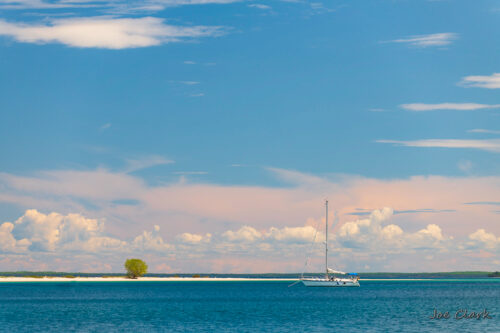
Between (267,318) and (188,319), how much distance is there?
41.5 feet

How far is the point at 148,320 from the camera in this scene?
3890 inches

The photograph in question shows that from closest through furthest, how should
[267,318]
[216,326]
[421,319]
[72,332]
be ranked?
[72,332], [216,326], [421,319], [267,318]

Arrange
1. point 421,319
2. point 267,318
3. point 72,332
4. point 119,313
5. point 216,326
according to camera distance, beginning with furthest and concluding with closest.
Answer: point 119,313
point 267,318
point 421,319
point 216,326
point 72,332

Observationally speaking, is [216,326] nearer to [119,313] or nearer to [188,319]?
[188,319]

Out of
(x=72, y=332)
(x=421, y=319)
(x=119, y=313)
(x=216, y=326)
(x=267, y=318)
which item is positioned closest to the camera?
(x=72, y=332)

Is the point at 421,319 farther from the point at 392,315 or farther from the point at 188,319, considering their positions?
the point at 188,319

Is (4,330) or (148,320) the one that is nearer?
(4,330)

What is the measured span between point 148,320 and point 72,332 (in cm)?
1874

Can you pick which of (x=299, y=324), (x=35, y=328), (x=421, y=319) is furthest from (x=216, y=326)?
(x=421, y=319)

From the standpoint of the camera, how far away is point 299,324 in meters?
92.4

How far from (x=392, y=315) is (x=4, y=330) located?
58530 millimetres

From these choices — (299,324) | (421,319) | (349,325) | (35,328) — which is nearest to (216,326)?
(299,324)

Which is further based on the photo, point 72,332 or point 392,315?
point 392,315

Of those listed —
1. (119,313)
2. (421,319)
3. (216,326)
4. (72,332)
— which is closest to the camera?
(72,332)
